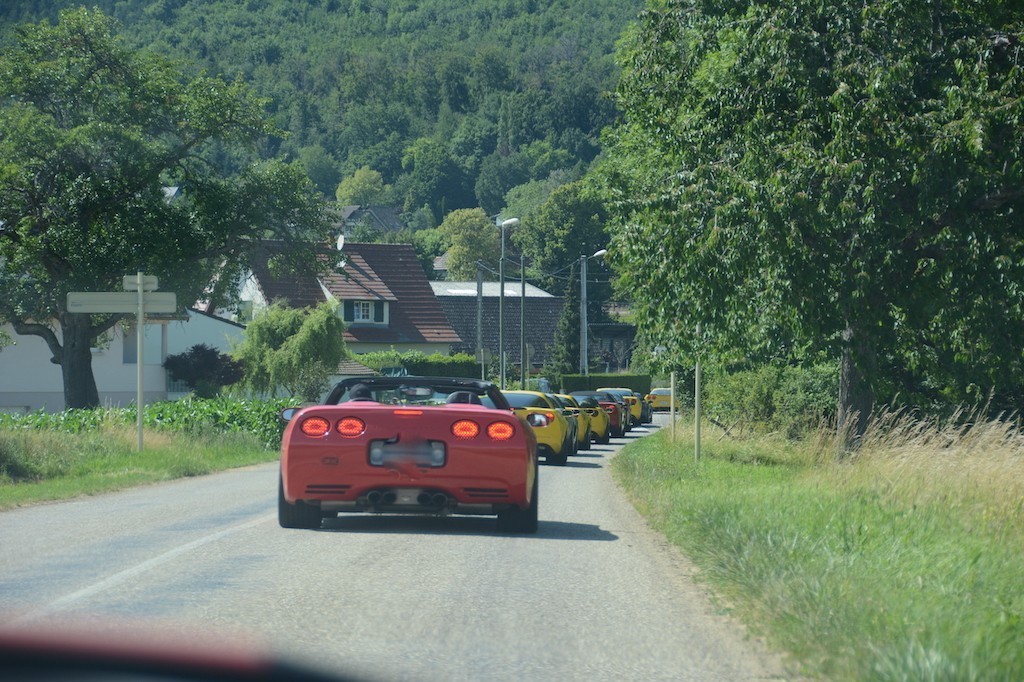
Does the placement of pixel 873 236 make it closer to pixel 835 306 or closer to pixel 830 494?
pixel 835 306

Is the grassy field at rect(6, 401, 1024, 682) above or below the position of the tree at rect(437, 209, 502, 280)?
below

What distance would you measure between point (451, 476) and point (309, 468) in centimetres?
118

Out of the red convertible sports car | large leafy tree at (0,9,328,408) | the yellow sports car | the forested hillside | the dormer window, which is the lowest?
the yellow sports car

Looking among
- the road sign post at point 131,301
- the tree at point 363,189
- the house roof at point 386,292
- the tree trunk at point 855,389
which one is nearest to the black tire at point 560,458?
the tree trunk at point 855,389

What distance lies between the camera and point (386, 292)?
70.6 metres

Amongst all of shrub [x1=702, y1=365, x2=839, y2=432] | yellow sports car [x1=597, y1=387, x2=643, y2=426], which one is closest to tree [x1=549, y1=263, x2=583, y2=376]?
yellow sports car [x1=597, y1=387, x2=643, y2=426]

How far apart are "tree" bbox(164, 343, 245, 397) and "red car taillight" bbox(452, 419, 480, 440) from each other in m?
39.1

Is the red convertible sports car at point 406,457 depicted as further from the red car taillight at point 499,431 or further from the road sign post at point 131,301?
the road sign post at point 131,301

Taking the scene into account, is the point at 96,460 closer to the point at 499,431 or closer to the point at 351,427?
the point at 351,427

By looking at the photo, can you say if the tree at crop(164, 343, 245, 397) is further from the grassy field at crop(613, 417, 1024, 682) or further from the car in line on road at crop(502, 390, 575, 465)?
the grassy field at crop(613, 417, 1024, 682)

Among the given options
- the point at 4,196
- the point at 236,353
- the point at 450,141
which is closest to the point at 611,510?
the point at 4,196

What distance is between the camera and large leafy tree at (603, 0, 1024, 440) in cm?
1717

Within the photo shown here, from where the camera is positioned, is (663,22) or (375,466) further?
(663,22)

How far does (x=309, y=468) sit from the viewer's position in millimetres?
11695
